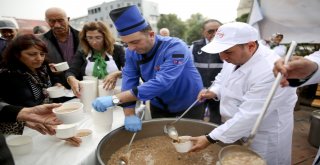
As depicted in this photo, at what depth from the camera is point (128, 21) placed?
1.61 metres

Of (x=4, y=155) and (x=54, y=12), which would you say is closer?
(x=4, y=155)

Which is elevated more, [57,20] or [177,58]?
[57,20]

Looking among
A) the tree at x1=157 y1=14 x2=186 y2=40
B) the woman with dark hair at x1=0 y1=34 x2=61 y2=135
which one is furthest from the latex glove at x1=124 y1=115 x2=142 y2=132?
the tree at x1=157 y1=14 x2=186 y2=40

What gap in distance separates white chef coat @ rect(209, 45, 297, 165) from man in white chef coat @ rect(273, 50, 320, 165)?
17 cm

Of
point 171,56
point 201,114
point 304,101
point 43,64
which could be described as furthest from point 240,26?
point 304,101

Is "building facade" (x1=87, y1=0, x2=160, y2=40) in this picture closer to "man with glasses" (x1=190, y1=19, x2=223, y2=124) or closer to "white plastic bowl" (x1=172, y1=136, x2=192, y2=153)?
"man with glasses" (x1=190, y1=19, x2=223, y2=124)

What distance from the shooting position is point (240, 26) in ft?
4.27

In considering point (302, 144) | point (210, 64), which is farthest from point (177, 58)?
point (302, 144)

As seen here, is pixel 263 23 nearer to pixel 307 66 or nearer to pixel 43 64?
pixel 307 66

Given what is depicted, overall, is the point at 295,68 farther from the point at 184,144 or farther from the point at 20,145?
the point at 20,145

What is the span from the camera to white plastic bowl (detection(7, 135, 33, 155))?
131 cm

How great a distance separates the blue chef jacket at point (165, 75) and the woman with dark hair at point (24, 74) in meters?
0.72

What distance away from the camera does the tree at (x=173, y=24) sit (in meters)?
35.9

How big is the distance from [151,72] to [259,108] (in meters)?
0.92
